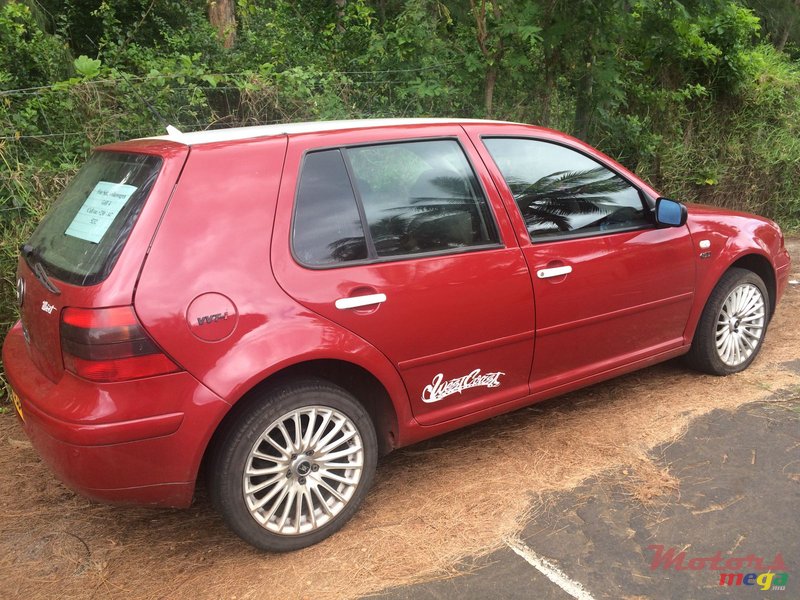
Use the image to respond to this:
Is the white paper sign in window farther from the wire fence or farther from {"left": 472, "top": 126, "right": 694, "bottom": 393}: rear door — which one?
the wire fence

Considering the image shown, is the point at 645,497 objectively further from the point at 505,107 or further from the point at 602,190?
the point at 505,107

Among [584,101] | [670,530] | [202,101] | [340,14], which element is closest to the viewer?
[670,530]

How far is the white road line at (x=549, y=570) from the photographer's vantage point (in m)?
2.56

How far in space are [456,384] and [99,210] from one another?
1741 millimetres

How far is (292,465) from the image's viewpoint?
2783mm

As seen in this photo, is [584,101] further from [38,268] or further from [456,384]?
[38,268]

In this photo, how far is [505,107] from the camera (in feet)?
23.0

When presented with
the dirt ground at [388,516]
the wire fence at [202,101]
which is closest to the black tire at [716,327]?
the dirt ground at [388,516]

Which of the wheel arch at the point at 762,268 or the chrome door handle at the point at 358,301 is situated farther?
the wheel arch at the point at 762,268

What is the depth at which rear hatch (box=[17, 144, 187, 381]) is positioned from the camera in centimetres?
246

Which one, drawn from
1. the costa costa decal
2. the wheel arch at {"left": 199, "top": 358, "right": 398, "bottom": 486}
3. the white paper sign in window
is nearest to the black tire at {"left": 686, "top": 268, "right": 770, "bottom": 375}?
the costa costa decal

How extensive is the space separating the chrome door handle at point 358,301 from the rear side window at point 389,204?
0.17m

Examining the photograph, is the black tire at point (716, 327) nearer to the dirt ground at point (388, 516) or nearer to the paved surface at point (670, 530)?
the dirt ground at point (388, 516)

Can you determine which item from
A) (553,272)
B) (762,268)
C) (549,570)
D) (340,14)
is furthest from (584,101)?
(549,570)
